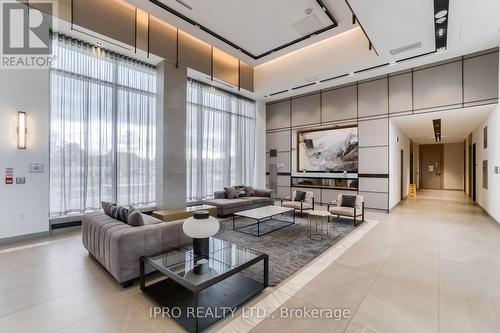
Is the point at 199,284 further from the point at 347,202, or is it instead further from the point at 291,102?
the point at 291,102

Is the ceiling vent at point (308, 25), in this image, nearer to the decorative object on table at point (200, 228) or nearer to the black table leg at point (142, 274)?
the decorative object on table at point (200, 228)

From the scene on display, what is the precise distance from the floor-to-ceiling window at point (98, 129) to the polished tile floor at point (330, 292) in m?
1.34

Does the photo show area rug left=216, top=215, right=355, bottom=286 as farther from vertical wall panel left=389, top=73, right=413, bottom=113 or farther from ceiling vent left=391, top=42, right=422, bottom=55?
ceiling vent left=391, top=42, right=422, bottom=55

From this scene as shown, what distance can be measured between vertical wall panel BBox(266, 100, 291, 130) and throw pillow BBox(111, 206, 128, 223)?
7.24 meters

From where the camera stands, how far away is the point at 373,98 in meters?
7.15

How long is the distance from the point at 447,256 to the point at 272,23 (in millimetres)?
5735

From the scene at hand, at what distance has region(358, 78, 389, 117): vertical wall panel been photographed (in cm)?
695

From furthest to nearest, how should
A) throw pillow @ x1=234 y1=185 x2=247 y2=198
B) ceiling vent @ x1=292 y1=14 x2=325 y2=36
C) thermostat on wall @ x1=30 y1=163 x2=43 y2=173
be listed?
throw pillow @ x1=234 y1=185 x2=247 y2=198
ceiling vent @ x1=292 y1=14 x2=325 y2=36
thermostat on wall @ x1=30 y1=163 x2=43 y2=173

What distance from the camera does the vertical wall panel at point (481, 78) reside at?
17.5 feet

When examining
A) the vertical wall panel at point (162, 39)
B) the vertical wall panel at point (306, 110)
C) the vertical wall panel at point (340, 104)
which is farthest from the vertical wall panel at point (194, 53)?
the vertical wall panel at point (340, 104)

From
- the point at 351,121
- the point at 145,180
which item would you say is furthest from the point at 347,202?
the point at 145,180

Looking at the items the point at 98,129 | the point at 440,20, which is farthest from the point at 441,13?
the point at 98,129

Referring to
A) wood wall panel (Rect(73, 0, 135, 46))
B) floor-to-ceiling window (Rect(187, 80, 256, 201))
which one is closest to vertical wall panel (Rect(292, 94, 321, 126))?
floor-to-ceiling window (Rect(187, 80, 256, 201))

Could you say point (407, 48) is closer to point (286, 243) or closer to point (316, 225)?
point (316, 225)
